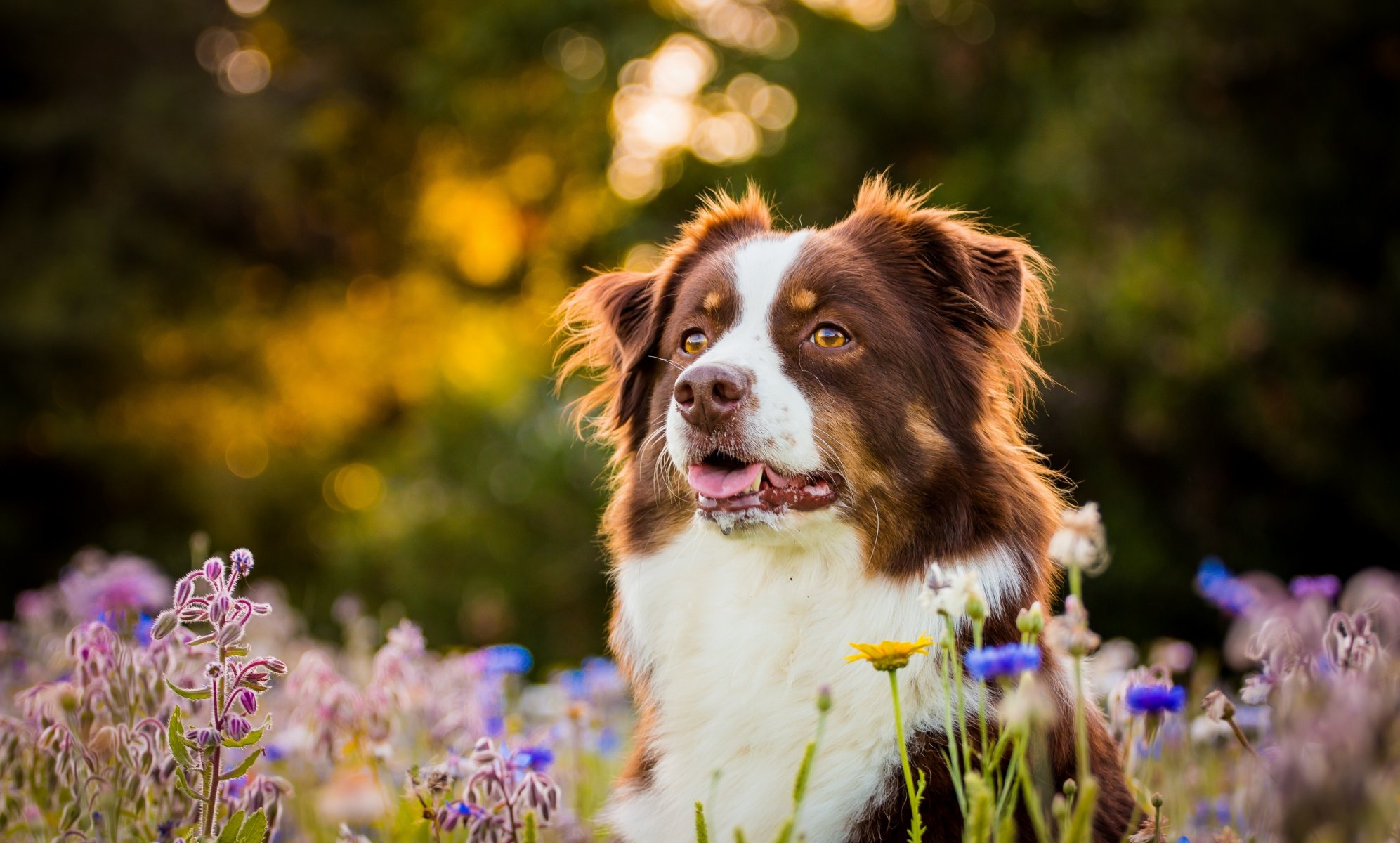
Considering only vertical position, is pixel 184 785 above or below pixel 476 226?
below

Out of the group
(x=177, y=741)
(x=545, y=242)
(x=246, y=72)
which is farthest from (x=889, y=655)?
(x=246, y=72)

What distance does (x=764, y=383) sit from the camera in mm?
3180

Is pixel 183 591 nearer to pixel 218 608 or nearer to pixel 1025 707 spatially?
pixel 218 608

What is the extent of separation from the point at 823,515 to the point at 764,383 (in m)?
0.41

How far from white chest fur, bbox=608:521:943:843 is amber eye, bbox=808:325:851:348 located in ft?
1.76

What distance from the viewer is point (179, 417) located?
722 inches

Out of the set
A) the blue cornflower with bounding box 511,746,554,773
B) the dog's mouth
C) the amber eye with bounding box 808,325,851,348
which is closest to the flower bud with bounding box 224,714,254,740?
the blue cornflower with bounding box 511,746,554,773

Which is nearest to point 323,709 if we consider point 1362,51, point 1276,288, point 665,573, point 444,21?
point 665,573

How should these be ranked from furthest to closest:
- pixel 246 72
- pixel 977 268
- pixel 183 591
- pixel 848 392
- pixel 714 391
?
pixel 246 72 → pixel 977 268 → pixel 848 392 → pixel 714 391 → pixel 183 591

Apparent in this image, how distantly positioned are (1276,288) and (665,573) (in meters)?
7.34

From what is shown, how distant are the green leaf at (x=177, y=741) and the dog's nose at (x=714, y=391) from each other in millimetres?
1482

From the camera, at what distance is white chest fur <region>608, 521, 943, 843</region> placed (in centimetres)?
283

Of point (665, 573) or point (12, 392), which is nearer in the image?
point (665, 573)

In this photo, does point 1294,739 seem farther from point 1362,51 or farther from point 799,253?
point 1362,51
